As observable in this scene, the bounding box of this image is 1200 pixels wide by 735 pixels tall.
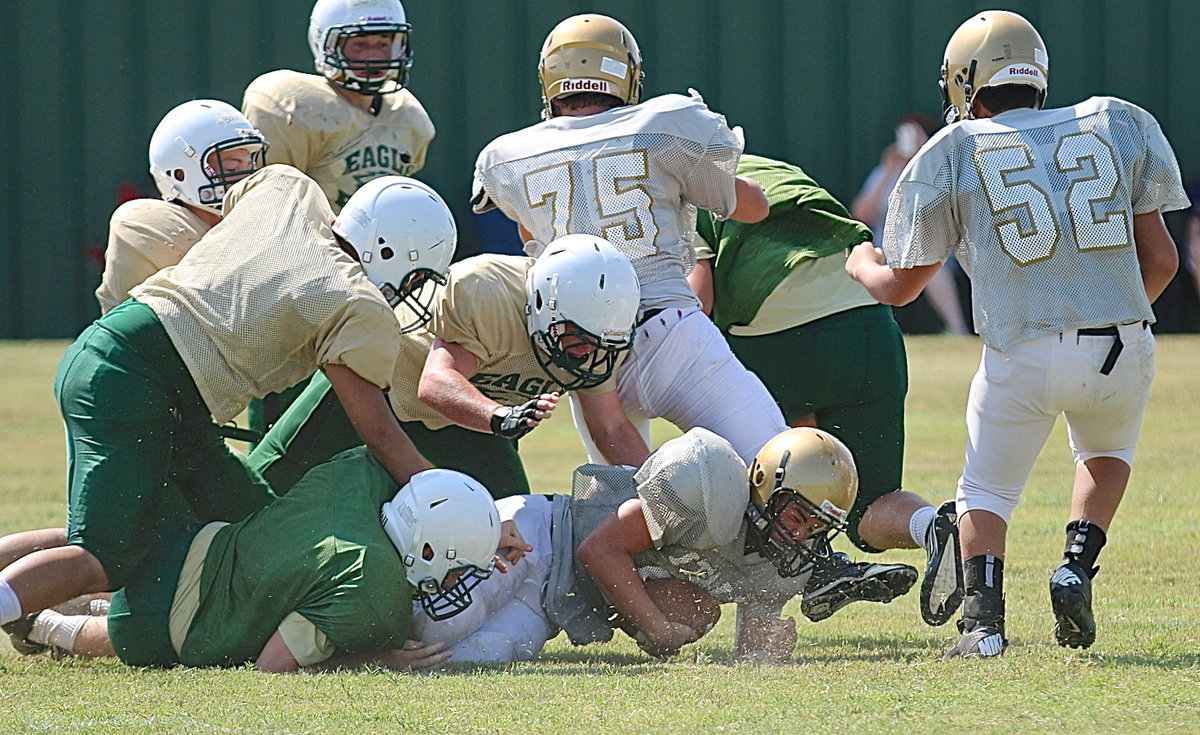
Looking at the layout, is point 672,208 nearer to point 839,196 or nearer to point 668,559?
point 668,559

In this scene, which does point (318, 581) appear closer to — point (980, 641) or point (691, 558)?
point (691, 558)

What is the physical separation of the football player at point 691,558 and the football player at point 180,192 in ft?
5.06

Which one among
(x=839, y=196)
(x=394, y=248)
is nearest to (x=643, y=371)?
(x=394, y=248)

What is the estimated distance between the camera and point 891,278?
178 inches

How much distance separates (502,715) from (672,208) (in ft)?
6.60

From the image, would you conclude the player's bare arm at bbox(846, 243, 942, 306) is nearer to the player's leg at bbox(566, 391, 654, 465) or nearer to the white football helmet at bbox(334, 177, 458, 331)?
the player's leg at bbox(566, 391, 654, 465)

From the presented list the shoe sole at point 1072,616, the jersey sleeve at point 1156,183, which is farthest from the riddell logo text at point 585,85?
the shoe sole at point 1072,616

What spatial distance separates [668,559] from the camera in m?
4.54

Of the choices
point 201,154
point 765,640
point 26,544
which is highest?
point 201,154

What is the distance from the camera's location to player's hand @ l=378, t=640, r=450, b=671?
4.34 meters

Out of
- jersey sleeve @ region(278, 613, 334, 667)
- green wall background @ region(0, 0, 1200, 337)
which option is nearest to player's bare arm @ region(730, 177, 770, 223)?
jersey sleeve @ region(278, 613, 334, 667)

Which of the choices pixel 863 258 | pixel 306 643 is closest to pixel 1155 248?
pixel 863 258

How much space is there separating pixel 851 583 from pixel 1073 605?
22.8 inches

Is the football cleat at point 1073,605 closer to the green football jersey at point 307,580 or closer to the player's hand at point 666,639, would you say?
the player's hand at point 666,639
